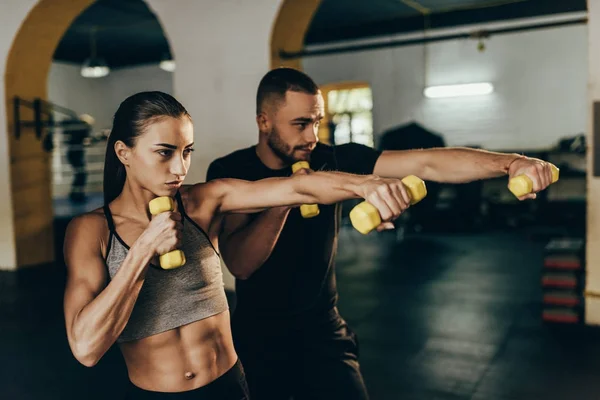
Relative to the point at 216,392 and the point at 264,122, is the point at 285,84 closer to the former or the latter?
the point at 264,122

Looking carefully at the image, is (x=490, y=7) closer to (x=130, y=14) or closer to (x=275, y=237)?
(x=130, y=14)

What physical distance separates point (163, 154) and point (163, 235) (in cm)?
23

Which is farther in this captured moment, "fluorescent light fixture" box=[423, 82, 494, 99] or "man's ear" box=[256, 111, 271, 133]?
"fluorescent light fixture" box=[423, 82, 494, 99]

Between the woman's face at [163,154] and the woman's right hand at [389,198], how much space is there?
49 cm

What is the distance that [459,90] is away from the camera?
911cm

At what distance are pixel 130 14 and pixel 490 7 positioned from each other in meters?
5.10

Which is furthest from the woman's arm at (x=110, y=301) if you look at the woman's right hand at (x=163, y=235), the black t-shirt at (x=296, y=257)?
the black t-shirt at (x=296, y=257)

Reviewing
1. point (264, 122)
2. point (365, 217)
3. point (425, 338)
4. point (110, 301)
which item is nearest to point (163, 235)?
point (110, 301)

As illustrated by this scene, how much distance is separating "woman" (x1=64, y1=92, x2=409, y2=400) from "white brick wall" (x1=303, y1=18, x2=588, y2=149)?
7.97m

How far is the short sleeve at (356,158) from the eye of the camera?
2.09 meters

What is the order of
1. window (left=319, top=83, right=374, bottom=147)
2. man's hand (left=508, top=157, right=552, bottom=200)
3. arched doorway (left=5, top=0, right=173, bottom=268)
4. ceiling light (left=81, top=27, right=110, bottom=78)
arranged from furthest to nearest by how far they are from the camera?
window (left=319, top=83, right=374, bottom=147), ceiling light (left=81, top=27, right=110, bottom=78), arched doorway (left=5, top=0, right=173, bottom=268), man's hand (left=508, top=157, right=552, bottom=200)

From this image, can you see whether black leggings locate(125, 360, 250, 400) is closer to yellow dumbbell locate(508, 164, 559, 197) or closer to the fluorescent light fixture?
yellow dumbbell locate(508, 164, 559, 197)

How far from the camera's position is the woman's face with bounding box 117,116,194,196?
1.43m

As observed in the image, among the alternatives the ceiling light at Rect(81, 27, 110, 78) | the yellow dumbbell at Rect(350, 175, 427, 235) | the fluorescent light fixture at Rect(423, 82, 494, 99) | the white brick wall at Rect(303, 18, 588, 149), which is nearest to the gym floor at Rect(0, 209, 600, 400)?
the yellow dumbbell at Rect(350, 175, 427, 235)
